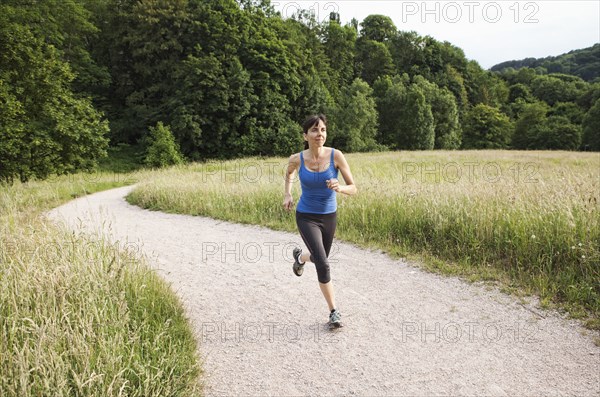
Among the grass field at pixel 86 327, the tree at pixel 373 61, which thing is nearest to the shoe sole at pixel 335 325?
the grass field at pixel 86 327

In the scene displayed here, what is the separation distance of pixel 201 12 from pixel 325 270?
39.4 metres

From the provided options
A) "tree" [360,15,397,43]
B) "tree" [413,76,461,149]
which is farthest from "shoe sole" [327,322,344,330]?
"tree" [360,15,397,43]

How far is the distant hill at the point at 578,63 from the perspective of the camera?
333 ft

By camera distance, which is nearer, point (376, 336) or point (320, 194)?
point (376, 336)

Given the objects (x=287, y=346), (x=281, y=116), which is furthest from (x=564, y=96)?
(x=287, y=346)

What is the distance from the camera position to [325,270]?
3939 millimetres

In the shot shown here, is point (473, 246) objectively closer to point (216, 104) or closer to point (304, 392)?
point (304, 392)

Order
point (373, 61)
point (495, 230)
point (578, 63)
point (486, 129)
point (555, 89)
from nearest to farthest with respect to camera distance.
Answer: point (495, 230) < point (486, 129) < point (373, 61) < point (555, 89) < point (578, 63)

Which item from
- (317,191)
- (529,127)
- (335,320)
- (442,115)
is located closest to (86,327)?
(335,320)

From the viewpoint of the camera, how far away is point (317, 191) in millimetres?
4008

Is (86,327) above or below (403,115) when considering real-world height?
below

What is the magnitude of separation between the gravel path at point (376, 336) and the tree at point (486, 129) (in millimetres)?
61238

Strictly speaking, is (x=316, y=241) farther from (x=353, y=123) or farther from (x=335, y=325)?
(x=353, y=123)

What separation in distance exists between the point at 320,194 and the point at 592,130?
68.2 metres
